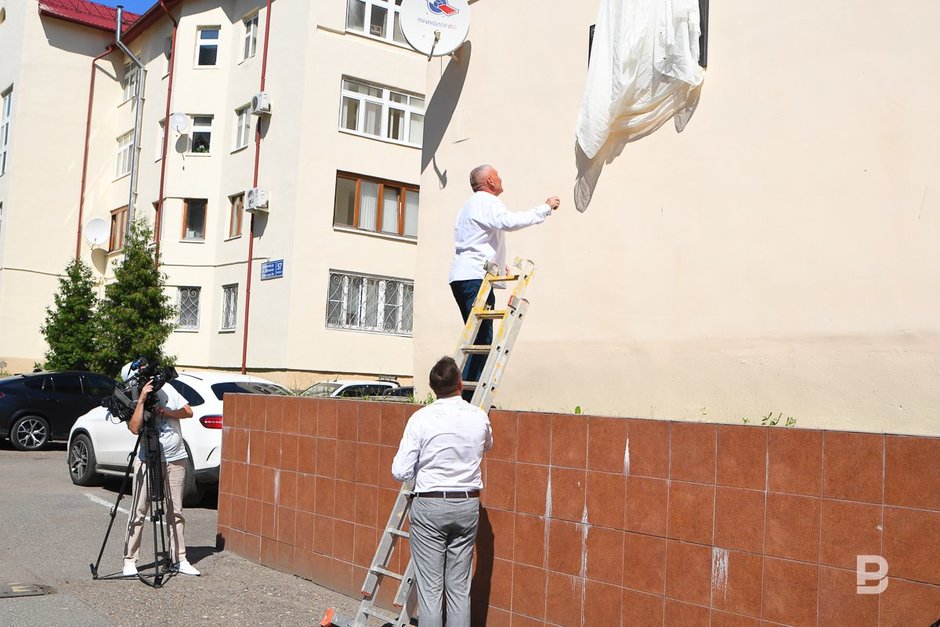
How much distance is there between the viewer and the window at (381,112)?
79.4 ft

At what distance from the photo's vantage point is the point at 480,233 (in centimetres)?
721

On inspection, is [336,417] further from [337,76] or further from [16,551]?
[337,76]

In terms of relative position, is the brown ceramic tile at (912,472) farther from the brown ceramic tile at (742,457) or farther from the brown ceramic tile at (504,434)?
the brown ceramic tile at (504,434)

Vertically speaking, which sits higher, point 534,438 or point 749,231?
point 749,231

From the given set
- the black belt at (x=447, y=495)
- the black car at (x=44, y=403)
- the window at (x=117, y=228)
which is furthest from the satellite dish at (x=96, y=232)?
the black belt at (x=447, y=495)

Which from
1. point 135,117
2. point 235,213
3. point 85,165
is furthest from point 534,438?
point 85,165

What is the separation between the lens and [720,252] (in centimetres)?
723

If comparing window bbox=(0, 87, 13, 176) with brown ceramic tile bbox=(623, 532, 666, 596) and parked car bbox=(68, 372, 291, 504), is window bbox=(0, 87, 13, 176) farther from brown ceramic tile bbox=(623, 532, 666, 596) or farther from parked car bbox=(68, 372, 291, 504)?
brown ceramic tile bbox=(623, 532, 666, 596)

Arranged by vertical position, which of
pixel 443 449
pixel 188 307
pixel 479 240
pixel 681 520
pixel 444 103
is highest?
pixel 444 103

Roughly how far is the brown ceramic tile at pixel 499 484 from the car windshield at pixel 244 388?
238 inches

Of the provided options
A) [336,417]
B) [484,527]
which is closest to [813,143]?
[484,527]

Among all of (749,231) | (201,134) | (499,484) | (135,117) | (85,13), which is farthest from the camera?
(85,13)
